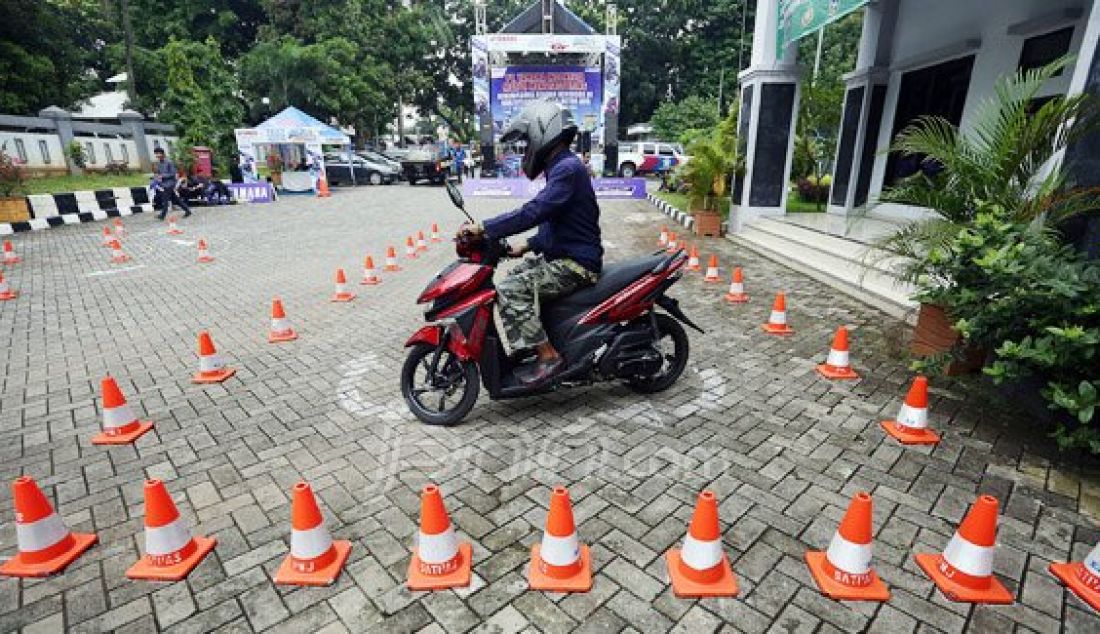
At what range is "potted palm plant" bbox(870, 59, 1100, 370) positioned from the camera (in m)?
3.76

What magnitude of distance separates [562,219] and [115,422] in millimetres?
3338

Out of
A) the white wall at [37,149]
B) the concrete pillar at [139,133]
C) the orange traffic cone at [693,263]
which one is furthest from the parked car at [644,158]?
the white wall at [37,149]

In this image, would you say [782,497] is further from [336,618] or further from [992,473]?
[336,618]

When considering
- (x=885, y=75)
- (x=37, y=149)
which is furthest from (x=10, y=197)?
(x=885, y=75)

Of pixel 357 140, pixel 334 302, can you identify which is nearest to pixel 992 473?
pixel 334 302

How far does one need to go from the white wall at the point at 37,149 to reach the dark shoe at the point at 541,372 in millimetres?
22710

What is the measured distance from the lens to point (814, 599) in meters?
2.38

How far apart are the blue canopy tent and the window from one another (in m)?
19.3

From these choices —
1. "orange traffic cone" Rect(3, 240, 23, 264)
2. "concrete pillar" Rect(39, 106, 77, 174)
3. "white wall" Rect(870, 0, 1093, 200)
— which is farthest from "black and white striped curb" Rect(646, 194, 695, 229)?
"concrete pillar" Rect(39, 106, 77, 174)

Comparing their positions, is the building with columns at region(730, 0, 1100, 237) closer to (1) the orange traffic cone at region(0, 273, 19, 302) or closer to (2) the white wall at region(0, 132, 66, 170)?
(1) the orange traffic cone at region(0, 273, 19, 302)

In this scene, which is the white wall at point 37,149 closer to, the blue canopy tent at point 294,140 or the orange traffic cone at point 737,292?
the blue canopy tent at point 294,140

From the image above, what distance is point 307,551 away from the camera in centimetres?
251

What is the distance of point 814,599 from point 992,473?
171 centimetres

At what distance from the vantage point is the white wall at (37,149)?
59.4ft
